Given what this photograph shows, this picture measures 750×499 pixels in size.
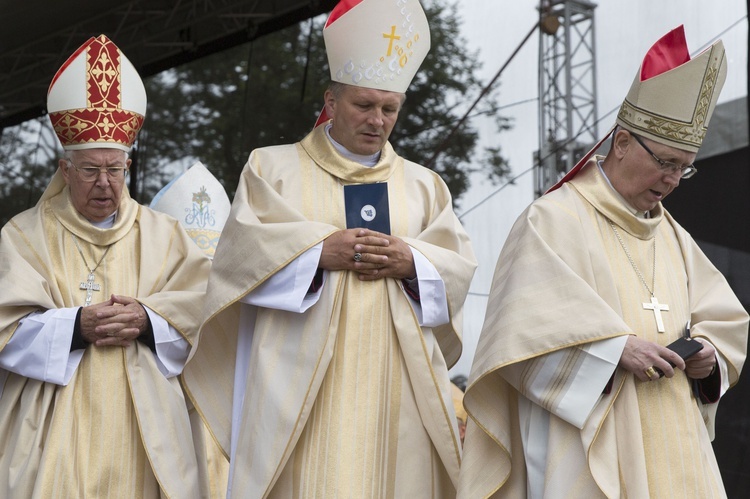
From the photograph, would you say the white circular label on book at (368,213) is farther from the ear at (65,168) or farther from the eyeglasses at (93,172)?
the ear at (65,168)

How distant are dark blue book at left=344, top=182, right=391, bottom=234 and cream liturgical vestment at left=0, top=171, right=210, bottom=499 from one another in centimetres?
99

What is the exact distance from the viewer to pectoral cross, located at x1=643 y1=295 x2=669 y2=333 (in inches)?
162

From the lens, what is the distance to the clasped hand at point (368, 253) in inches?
172

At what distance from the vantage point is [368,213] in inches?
177

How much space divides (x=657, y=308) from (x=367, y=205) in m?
1.11

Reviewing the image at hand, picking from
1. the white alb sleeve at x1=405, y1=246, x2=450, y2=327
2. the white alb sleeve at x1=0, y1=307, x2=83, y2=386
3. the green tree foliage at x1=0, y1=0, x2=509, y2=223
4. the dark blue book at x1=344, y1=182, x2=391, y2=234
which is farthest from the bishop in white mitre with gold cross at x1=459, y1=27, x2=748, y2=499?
the green tree foliage at x1=0, y1=0, x2=509, y2=223

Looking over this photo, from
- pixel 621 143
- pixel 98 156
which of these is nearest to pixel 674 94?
pixel 621 143

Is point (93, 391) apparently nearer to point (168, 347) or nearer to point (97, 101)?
point (168, 347)

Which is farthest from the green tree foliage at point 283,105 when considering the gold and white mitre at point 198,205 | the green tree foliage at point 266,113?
the gold and white mitre at point 198,205

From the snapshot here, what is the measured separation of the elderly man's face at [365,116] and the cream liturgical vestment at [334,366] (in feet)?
0.30

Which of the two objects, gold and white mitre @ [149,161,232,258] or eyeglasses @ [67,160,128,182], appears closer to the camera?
eyeglasses @ [67,160,128,182]

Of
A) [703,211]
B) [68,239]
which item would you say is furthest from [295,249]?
[703,211]

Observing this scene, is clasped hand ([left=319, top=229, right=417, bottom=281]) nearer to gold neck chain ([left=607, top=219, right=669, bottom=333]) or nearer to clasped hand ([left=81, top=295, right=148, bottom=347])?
gold neck chain ([left=607, top=219, right=669, bottom=333])

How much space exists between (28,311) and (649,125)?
2560 millimetres
